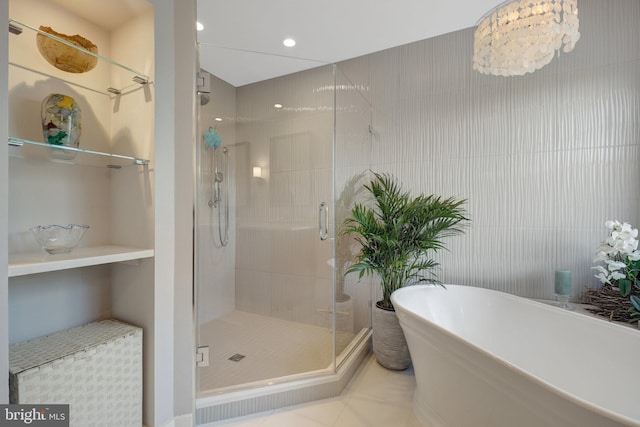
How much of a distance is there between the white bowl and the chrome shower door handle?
4.74 ft

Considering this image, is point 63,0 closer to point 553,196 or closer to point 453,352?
Answer: point 453,352

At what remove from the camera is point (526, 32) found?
1.12m

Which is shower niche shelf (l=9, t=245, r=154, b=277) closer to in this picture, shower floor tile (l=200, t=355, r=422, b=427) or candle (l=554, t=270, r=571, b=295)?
shower floor tile (l=200, t=355, r=422, b=427)

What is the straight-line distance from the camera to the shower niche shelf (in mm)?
916

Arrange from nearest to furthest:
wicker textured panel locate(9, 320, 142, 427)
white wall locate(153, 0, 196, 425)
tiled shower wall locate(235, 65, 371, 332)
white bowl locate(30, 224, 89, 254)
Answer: wicker textured panel locate(9, 320, 142, 427)
white bowl locate(30, 224, 89, 254)
white wall locate(153, 0, 196, 425)
tiled shower wall locate(235, 65, 371, 332)

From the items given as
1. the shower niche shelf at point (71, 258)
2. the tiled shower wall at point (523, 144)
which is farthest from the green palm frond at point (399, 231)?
the shower niche shelf at point (71, 258)

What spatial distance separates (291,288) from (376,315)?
0.74 meters

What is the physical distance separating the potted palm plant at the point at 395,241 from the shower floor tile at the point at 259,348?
0.36m

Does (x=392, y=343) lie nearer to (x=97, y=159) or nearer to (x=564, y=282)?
(x=564, y=282)

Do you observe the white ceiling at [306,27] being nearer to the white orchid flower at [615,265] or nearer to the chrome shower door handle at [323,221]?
the chrome shower door handle at [323,221]

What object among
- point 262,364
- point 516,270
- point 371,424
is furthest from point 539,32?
point 262,364

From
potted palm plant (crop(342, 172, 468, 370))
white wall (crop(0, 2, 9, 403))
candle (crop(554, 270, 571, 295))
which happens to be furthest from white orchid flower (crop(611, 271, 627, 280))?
white wall (crop(0, 2, 9, 403))

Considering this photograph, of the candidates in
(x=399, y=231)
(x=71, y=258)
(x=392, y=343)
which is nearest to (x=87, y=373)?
(x=71, y=258)

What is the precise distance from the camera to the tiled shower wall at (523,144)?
1782 millimetres
